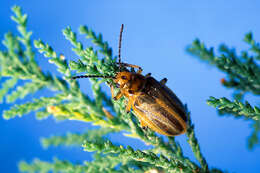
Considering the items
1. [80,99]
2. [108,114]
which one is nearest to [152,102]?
[108,114]

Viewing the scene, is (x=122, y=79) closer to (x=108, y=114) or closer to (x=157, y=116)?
(x=108, y=114)

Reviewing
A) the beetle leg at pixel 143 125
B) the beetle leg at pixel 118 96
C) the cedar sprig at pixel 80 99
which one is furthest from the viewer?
the beetle leg at pixel 118 96

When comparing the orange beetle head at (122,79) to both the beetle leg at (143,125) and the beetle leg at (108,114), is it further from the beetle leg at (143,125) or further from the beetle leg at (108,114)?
the beetle leg at (143,125)

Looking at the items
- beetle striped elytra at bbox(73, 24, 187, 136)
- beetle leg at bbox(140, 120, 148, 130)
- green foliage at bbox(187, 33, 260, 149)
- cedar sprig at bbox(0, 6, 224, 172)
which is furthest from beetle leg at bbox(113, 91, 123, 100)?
green foliage at bbox(187, 33, 260, 149)

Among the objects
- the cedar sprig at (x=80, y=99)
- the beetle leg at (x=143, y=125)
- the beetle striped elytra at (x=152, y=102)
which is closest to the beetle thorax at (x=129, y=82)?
the beetle striped elytra at (x=152, y=102)

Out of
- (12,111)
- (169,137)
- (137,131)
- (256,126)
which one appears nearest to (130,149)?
(137,131)

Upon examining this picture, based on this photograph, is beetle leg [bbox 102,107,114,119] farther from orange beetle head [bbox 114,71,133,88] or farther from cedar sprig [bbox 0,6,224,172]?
orange beetle head [bbox 114,71,133,88]

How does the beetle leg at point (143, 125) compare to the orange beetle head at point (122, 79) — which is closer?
the beetle leg at point (143, 125)

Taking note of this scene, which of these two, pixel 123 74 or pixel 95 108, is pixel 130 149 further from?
pixel 123 74

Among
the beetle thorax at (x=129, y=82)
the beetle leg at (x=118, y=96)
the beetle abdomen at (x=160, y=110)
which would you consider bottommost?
the beetle abdomen at (x=160, y=110)
